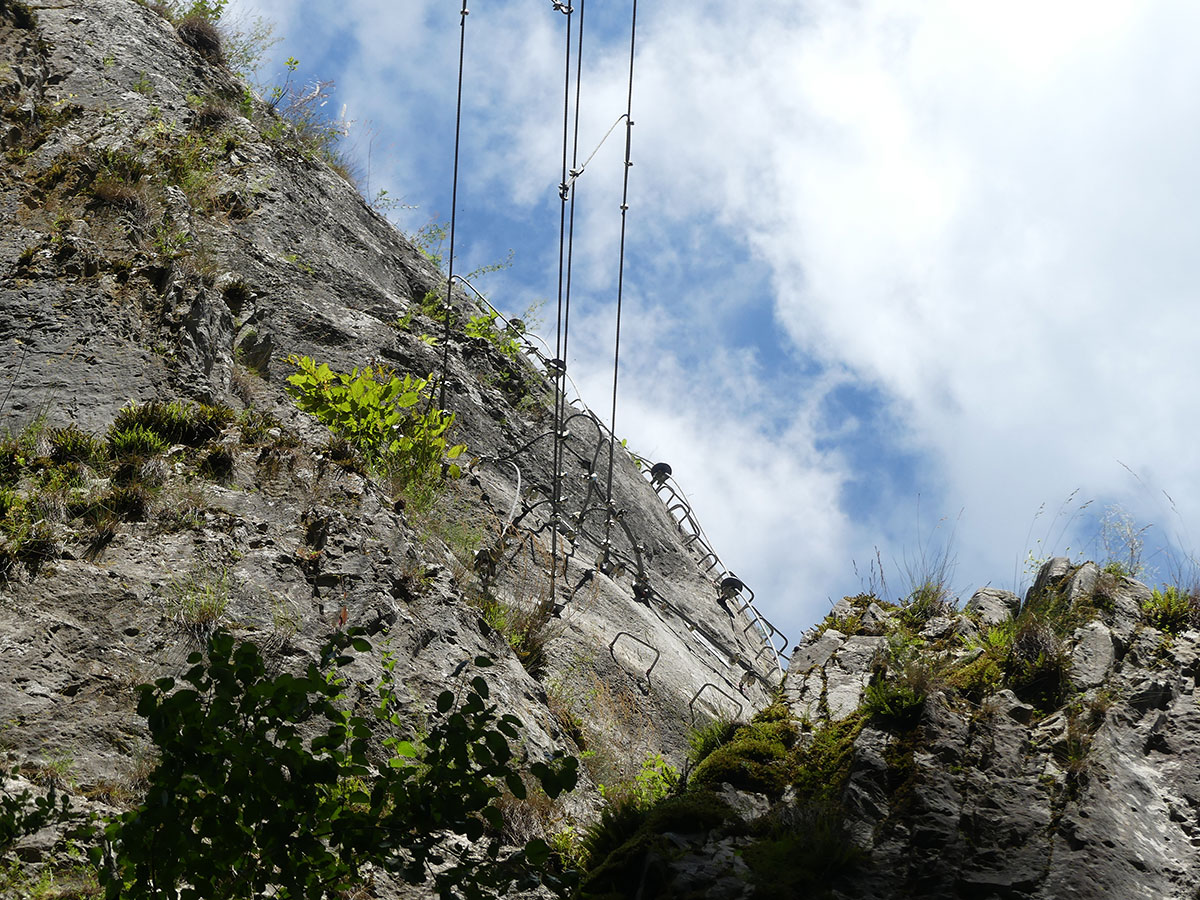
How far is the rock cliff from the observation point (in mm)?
4672

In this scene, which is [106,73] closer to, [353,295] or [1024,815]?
[353,295]

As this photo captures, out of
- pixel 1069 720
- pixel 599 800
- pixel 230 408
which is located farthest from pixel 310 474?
pixel 1069 720

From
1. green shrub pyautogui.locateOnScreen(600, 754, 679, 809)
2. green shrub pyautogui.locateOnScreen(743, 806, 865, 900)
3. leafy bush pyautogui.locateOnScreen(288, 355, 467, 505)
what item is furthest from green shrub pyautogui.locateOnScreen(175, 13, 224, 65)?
green shrub pyautogui.locateOnScreen(743, 806, 865, 900)

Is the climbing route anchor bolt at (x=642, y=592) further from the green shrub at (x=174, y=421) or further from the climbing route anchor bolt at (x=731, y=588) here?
the green shrub at (x=174, y=421)

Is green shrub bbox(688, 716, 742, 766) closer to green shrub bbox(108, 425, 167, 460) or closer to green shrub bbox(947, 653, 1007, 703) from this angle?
green shrub bbox(947, 653, 1007, 703)

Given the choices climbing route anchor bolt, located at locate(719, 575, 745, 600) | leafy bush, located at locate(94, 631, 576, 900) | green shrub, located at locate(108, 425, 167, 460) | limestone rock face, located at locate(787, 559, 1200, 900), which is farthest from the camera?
climbing route anchor bolt, located at locate(719, 575, 745, 600)

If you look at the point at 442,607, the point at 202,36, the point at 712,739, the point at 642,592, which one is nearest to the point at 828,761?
the point at 712,739

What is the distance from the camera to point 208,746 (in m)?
3.40

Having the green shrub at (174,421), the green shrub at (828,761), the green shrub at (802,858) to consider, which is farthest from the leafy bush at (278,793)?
the green shrub at (174,421)

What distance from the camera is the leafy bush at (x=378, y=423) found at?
8086 mm

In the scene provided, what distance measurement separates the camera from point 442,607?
6.49 meters

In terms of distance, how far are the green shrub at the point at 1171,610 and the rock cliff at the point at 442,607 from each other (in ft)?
0.05

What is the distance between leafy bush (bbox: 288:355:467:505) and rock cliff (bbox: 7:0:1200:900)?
0.52 ft

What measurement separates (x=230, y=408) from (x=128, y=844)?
4.59 m
